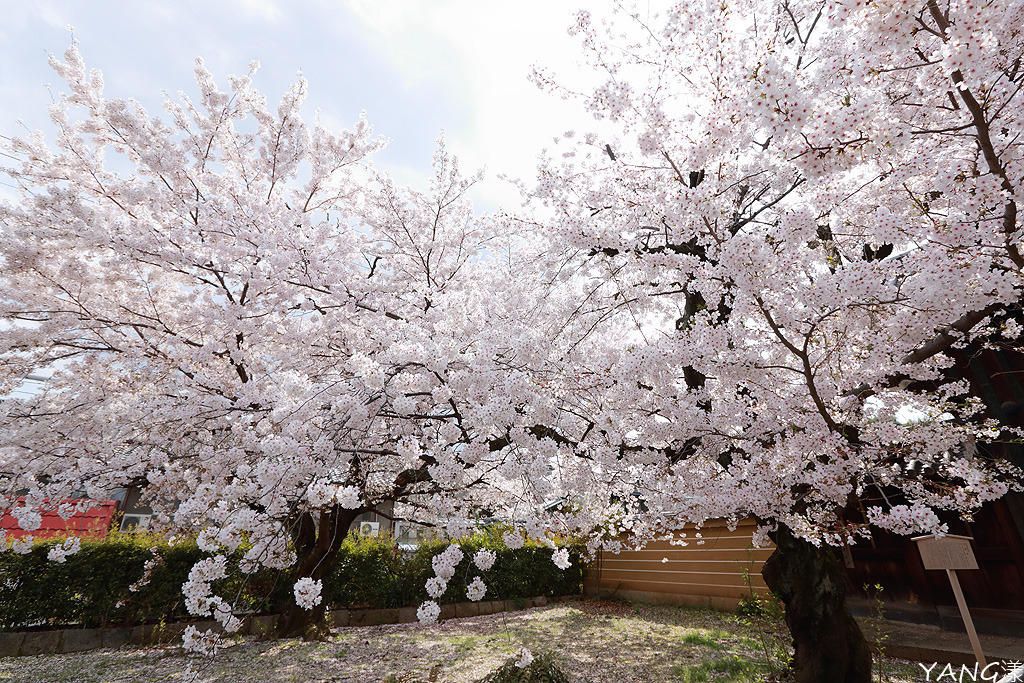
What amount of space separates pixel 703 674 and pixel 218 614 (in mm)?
4390

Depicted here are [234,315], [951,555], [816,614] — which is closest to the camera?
[951,555]

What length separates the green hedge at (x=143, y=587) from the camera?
20.8ft

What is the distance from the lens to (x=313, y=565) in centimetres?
683

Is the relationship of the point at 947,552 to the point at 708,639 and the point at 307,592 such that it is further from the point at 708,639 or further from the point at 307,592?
the point at 307,592

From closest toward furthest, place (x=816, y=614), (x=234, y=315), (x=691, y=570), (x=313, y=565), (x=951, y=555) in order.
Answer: (x=951, y=555)
(x=816, y=614)
(x=234, y=315)
(x=313, y=565)
(x=691, y=570)

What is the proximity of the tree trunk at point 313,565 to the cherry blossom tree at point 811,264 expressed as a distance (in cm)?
358

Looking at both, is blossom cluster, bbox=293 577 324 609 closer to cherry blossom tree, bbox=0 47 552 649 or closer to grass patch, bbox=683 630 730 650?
cherry blossom tree, bbox=0 47 552 649

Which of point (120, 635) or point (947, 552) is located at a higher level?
point (947, 552)

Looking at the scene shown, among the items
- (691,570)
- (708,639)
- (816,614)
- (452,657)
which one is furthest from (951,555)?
(691,570)

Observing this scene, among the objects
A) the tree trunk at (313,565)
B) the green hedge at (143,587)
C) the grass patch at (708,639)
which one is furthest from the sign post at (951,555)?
the tree trunk at (313,565)

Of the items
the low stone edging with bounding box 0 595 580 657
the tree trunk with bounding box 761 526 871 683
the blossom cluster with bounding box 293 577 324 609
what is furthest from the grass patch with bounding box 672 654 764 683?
the low stone edging with bounding box 0 595 580 657

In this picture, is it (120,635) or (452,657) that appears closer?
(452,657)

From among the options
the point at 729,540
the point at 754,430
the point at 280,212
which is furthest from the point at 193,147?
the point at 729,540

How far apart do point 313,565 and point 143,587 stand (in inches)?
100.0
